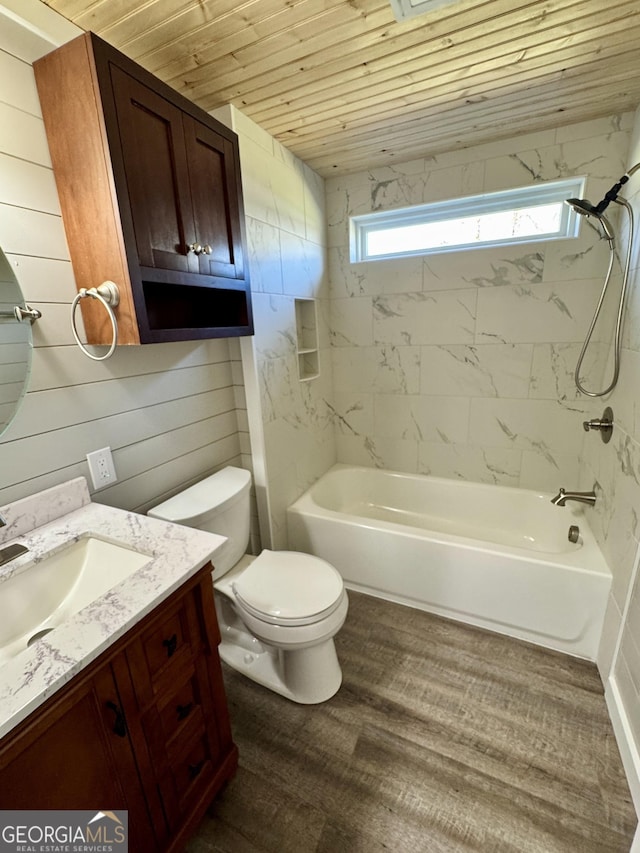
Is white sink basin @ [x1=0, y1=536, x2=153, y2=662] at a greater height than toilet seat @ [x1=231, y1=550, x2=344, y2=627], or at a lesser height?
greater

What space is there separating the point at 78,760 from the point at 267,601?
74cm

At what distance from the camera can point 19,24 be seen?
3.27ft

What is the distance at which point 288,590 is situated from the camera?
148cm

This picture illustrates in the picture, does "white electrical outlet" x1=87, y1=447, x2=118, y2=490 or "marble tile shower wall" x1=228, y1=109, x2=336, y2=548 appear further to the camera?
"marble tile shower wall" x1=228, y1=109, x2=336, y2=548

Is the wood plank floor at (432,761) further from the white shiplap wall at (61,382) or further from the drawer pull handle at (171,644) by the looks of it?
the white shiplap wall at (61,382)

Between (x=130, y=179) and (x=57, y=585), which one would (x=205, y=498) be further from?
→ (x=130, y=179)

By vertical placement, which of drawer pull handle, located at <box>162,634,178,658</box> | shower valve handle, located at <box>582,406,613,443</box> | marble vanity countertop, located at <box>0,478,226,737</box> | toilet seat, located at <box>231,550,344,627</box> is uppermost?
shower valve handle, located at <box>582,406,613,443</box>

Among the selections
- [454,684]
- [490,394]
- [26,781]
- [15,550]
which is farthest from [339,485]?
[26,781]

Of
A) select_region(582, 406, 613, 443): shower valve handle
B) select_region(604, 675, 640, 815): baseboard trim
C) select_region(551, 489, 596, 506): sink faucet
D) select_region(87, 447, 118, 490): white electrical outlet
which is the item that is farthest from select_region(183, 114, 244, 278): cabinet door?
select_region(604, 675, 640, 815): baseboard trim

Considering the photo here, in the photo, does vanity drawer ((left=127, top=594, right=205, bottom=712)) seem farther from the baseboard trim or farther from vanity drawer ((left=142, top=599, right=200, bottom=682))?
the baseboard trim

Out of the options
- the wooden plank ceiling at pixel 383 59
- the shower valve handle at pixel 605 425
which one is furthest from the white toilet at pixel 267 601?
the wooden plank ceiling at pixel 383 59

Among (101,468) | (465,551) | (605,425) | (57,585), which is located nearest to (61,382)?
(101,468)

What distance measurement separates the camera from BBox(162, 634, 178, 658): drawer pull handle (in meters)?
0.92

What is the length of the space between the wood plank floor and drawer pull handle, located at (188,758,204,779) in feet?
0.75
